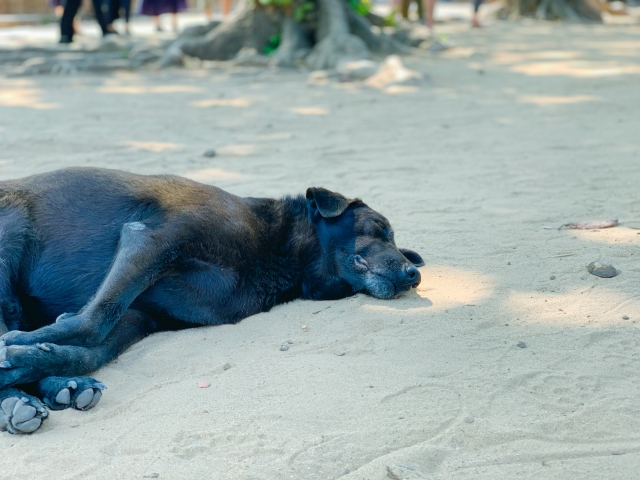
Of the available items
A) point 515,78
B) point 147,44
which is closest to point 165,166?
point 515,78

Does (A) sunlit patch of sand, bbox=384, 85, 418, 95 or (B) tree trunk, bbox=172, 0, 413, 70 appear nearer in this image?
(A) sunlit patch of sand, bbox=384, 85, 418, 95

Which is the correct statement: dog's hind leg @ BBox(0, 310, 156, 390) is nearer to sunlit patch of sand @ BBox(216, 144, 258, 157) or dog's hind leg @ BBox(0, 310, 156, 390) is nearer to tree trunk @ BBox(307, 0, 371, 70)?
sunlit patch of sand @ BBox(216, 144, 258, 157)

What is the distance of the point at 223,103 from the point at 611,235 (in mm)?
6725

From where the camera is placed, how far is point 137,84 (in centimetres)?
1262

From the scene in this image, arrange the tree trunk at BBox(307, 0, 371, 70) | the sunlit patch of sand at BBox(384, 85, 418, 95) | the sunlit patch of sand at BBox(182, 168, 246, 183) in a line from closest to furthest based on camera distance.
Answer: the sunlit patch of sand at BBox(182, 168, 246, 183) < the sunlit patch of sand at BBox(384, 85, 418, 95) < the tree trunk at BBox(307, 0, 371, 70)

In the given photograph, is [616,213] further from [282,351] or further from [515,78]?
[515,78]

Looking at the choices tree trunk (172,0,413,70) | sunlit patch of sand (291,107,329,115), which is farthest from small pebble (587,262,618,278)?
tree trunk (172,0,413,70)

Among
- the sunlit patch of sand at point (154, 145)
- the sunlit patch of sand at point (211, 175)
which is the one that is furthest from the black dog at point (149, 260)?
the sunlit patch of sand at point (154, 145)

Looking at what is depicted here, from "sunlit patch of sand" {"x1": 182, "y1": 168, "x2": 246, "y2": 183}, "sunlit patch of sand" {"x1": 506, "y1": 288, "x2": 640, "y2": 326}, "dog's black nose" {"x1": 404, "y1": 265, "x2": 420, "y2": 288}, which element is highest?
"dog's black nose" {"x1": 404, "y1": 265, "x2": 420, "y2": 288}

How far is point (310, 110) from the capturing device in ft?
34.3

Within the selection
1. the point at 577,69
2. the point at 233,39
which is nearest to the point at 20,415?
the point at 577,69

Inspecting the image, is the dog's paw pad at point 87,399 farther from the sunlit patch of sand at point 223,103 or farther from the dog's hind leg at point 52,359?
the sunlit patch of sand at point 223,103

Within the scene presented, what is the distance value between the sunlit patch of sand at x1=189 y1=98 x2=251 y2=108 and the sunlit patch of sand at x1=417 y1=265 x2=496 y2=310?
6396mm

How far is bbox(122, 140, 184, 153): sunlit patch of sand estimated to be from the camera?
8258 mm
